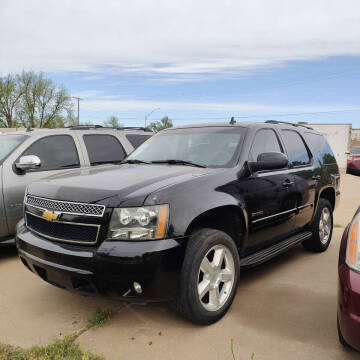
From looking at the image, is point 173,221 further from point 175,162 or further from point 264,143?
point 264,143

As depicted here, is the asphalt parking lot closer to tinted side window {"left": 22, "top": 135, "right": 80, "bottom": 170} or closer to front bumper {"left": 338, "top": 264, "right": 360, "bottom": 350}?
front bumper {"left": 338, "top": 264, "right": 360, "bottom": 350}

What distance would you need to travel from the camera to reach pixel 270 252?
381 centimetres

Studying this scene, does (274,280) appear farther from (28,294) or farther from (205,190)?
(28,294)

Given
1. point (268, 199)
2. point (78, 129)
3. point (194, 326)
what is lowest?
point (194, 326)

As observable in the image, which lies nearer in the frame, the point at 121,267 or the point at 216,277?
the point at 121,267

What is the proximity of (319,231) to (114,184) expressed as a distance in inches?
127

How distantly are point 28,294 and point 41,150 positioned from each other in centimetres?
221

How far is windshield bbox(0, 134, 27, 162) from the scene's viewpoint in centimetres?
498

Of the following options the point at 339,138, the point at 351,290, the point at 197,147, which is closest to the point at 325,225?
the point at 197,147

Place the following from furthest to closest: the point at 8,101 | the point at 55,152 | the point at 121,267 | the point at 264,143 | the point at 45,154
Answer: the point at 8,101 → the point at 55,152 → the point at 45,154 → the point at 264,143 → the point at 121,267

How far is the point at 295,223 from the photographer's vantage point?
171 inches

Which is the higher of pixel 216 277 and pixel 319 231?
pixel 216 277

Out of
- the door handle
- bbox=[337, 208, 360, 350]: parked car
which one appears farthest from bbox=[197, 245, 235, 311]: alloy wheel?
the door handle

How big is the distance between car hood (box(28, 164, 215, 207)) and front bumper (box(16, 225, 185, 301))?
1.11ft
